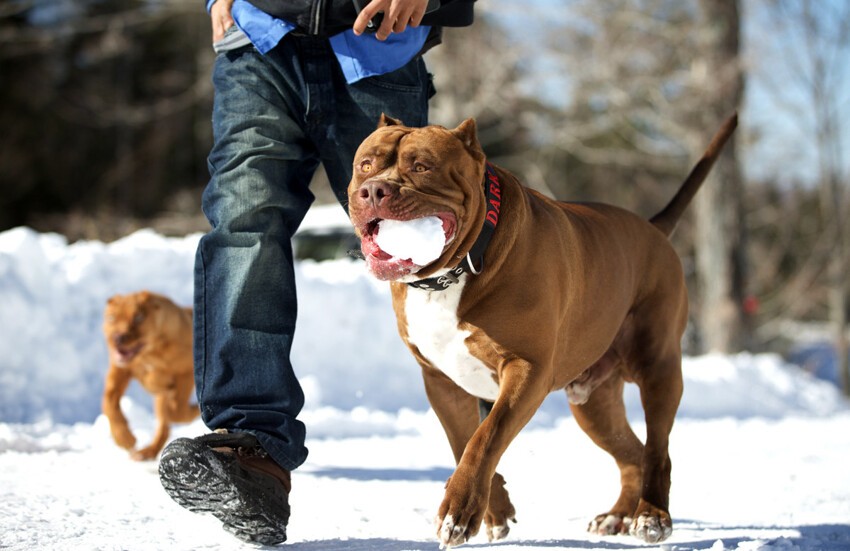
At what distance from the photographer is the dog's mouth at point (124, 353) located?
471 cm

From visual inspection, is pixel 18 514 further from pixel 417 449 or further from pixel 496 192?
pixel 417 449

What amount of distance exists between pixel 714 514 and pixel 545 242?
1512 mm

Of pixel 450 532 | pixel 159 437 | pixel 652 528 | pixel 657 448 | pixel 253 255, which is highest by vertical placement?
pixel 253 255

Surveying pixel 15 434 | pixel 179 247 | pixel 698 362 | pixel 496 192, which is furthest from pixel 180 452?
pixel 698 362

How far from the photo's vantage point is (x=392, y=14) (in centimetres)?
268

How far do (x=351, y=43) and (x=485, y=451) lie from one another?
4.40 feet

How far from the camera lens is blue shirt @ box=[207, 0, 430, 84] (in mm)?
2801

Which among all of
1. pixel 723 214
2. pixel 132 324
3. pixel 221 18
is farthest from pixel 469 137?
pixel 723 214

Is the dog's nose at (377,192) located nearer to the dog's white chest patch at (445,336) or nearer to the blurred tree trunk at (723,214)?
the dog's white chest patch at (445,336)

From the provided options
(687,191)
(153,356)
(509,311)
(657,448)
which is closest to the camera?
(509,311)

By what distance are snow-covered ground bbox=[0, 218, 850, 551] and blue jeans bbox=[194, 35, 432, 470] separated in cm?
41

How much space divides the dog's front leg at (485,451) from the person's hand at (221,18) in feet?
4.70

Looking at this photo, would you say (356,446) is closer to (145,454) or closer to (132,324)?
(145,454)

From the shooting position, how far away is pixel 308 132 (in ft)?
9.65
